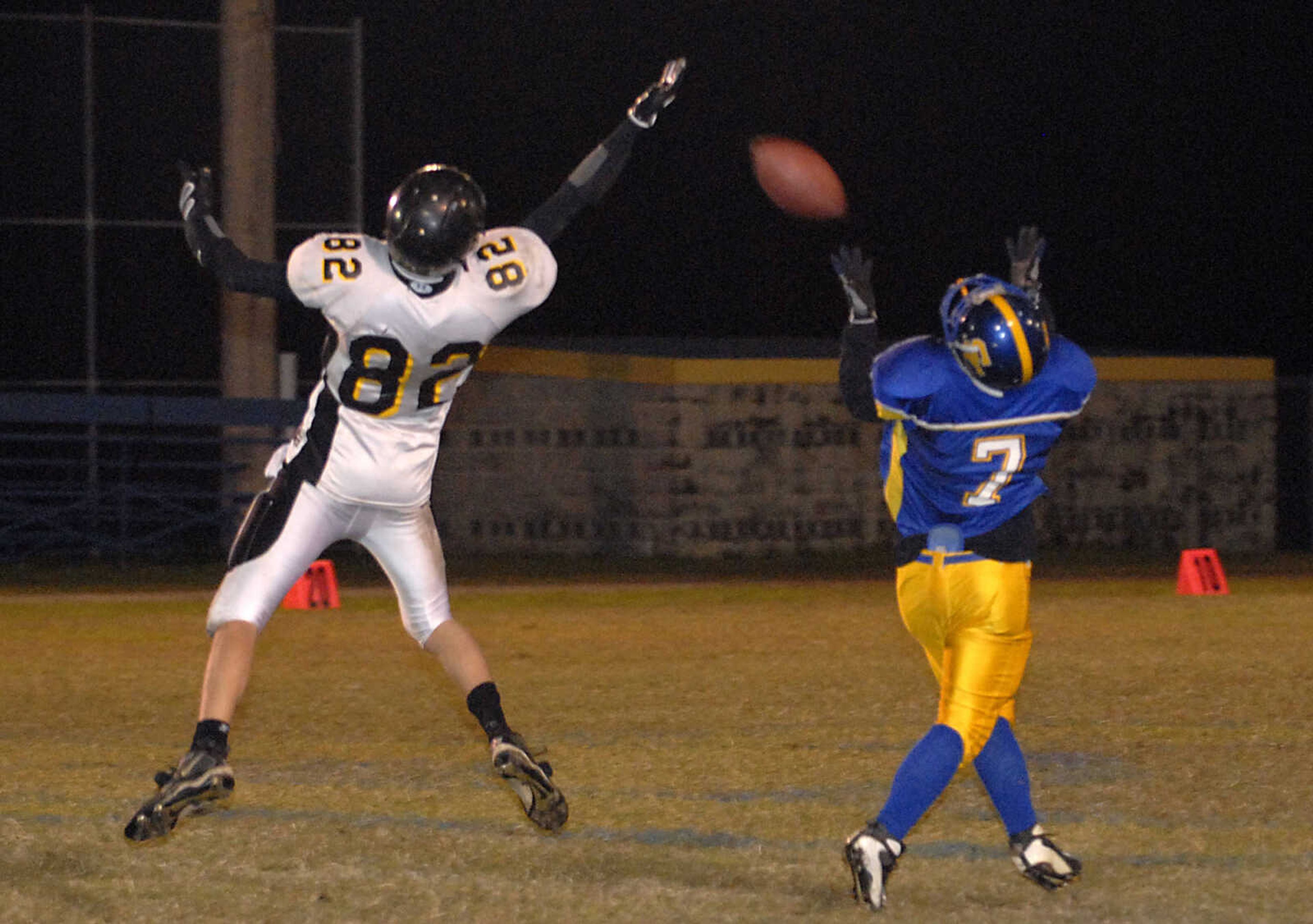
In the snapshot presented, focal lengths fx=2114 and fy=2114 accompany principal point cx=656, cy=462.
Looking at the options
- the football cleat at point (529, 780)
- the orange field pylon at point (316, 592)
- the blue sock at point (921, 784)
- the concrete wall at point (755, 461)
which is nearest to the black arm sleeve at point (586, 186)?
the football cleat at point (529, 780)

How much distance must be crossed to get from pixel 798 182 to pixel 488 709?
659 centimetres

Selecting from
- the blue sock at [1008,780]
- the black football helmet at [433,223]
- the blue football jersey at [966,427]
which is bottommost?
the blue sock at [1008,780]

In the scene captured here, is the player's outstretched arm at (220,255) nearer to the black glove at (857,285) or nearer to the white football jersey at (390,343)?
the white football jersey at (390,343)

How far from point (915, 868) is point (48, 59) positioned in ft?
54.1

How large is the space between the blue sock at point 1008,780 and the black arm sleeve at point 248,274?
93.9 inches

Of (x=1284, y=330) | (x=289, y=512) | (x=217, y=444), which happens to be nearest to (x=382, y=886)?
(x=289, y=512)

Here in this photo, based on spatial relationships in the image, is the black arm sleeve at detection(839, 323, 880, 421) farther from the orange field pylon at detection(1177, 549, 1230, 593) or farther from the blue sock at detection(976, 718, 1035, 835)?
the orange field pylon at detection(1177, 549, 1230, 593)

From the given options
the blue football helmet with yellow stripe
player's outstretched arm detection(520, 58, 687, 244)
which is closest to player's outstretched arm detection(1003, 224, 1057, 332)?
the blue football helmet with yellow stripe

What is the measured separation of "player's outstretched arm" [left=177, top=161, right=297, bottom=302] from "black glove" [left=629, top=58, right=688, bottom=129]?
1.31m

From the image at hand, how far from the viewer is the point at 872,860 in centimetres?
556

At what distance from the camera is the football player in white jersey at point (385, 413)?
619 cm

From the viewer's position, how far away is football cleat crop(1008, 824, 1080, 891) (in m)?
5.79

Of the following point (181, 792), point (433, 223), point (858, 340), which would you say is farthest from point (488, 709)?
point (858, 340)

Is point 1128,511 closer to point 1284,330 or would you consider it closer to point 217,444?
point 217,444
